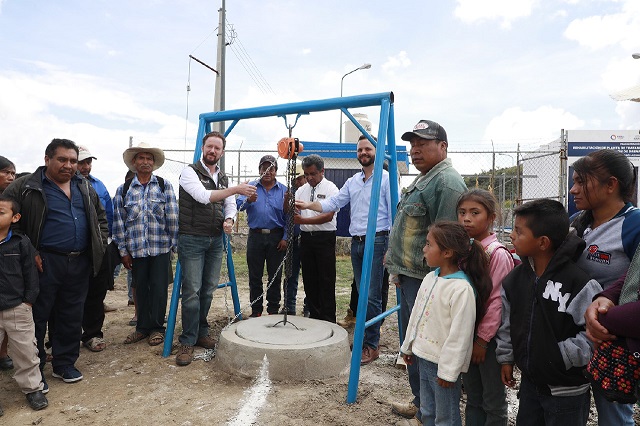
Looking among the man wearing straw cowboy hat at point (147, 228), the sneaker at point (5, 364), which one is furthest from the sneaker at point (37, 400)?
the man wearing straw cowboy hat at point (147, 228)

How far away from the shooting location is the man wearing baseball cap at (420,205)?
9.49 ft

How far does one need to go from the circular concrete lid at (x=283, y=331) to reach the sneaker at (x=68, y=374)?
132 centimetres

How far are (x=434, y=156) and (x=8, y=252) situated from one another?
119 inches

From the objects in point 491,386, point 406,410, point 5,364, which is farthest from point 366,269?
point 5,364

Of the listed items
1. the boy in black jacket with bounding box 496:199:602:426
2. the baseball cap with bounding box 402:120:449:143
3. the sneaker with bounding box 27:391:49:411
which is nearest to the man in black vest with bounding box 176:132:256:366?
the sneaker with bounding box 27:391:49:411

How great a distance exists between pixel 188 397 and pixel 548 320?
2592 mm

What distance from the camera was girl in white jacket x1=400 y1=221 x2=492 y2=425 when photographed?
7.45 feet

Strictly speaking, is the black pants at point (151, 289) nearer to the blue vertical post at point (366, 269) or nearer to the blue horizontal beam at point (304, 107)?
the blue horizontal beam at point (304, 107)

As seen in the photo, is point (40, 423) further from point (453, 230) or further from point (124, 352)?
point (453, 230)

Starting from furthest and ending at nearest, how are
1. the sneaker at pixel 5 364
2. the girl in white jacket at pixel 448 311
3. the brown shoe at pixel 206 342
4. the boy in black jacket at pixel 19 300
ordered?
1. the brown shoe at pixel 206 342
2. the sneaker at pixel 5 364
3. the boy in black jacket at pixel 19 300
4. the girl in white jacket at pixel 448 311

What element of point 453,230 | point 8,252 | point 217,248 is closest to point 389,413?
point 453,230

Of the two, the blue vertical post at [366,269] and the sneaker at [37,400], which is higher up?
the blue vertical post at [366,269]

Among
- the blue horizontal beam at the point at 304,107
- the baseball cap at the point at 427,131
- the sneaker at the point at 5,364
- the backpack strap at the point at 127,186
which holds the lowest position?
the sneaker at the point at 5,364

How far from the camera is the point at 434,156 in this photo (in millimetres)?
3025
